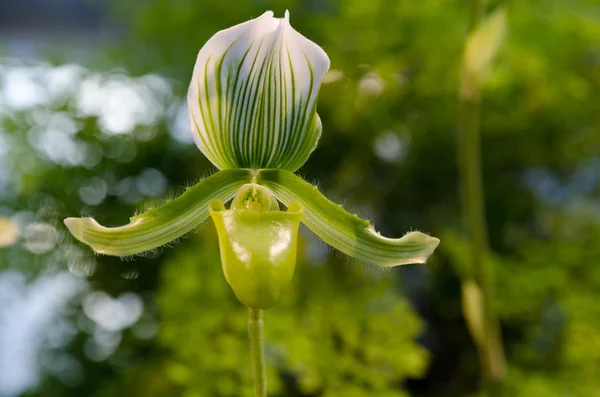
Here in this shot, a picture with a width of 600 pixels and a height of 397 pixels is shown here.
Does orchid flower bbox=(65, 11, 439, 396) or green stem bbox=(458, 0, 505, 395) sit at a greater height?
green stem bbox=(458, 0, 505, 395)

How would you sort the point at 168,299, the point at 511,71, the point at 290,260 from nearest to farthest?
the point at 290,260
the point at 168,299
the point at 511,71

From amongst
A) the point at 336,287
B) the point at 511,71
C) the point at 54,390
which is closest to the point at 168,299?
the point at 336,287

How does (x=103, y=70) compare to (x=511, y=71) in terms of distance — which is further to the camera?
(x=103, y=70)

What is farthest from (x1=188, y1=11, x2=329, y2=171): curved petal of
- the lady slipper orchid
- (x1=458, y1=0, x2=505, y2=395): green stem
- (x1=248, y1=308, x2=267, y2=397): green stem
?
(x1=458, y1=0, x2=505, y2=395): green stem

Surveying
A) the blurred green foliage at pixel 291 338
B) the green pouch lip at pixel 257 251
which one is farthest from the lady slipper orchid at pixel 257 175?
the blurred green foliage at pixel 291 338

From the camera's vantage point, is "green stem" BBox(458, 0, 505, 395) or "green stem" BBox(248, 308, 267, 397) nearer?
"green stem" BBox(248, 308, 267, 397)

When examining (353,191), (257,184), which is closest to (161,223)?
Answer: (257,184)

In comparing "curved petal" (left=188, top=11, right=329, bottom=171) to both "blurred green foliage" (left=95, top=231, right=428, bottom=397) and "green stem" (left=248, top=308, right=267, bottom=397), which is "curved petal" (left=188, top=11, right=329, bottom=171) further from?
"blurred green foliage" (left=95, top=231, right=428, bottom=397)

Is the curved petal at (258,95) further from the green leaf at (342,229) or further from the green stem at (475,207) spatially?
the green stem at (475,207)

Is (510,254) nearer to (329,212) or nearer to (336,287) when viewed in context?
(336,287)
